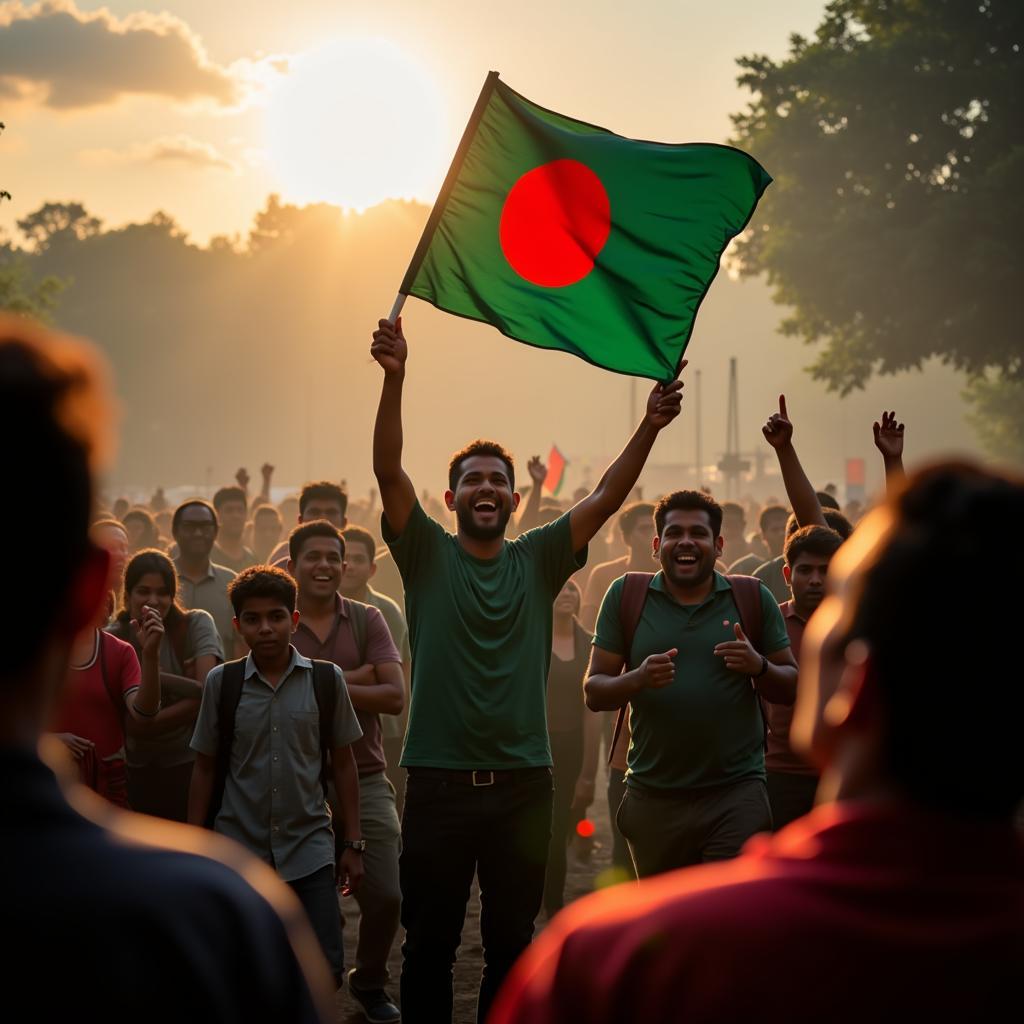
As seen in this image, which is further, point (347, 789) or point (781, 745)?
point (781, 745)

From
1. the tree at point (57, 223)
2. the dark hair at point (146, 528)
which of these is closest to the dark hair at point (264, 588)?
the dark hair at point (146, 528)

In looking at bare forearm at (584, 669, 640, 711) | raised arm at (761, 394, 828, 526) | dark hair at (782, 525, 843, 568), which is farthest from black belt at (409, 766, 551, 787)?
raised arm at (761, 394, 828, 526)

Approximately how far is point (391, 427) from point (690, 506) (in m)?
1.43

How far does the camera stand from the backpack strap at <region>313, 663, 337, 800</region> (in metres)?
5.61

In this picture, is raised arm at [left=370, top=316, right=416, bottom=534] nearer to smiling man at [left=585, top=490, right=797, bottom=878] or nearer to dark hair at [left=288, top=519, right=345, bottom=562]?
smiling man at [left=585, top=490, right=797, bottom=878]

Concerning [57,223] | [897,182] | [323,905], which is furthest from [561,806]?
[57,223]

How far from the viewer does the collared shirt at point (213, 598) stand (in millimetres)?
8125

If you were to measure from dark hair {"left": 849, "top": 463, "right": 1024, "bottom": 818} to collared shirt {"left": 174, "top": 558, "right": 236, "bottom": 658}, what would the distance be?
6.83 meters

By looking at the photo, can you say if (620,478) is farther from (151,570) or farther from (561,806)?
(561,806)

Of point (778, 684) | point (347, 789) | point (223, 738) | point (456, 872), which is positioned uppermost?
point (778, 684)

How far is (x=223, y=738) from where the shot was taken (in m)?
5.47

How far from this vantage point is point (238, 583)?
5758 mm

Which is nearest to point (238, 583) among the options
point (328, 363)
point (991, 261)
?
point (991, 261)

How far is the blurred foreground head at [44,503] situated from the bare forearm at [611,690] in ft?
14.2
